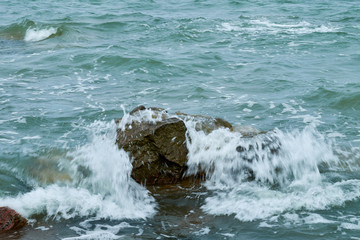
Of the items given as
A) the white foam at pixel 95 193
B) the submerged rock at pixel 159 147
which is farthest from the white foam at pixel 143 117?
the white foam at pixel 95 193

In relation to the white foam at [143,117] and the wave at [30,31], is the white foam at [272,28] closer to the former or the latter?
the wave at [30,31]

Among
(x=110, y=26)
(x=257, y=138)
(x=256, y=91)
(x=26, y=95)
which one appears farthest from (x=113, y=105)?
(x=110, y=26)

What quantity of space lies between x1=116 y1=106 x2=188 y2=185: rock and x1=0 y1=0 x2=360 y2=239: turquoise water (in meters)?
0.17

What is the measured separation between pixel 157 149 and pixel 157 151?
0.03 m

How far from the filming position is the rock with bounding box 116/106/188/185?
6.01 m

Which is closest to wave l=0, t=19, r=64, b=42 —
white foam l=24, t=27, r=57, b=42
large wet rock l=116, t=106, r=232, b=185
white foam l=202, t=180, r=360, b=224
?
white foam l=24, t=27, r=57, b=42

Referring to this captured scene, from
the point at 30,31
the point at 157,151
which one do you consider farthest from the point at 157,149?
the point at 30,31

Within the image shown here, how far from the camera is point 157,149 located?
19.8 ft

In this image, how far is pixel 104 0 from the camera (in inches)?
931

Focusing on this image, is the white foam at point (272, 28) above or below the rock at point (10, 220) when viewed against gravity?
above

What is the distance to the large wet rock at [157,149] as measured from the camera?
6012 millimetres

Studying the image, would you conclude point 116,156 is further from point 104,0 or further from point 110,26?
point 104,0

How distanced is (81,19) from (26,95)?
30.6 feet

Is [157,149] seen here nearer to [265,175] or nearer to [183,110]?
[265,175]
